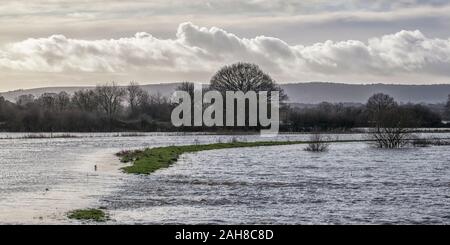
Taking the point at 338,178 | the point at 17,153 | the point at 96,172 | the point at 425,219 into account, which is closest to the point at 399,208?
the point at 425,219

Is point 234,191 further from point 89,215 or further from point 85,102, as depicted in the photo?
point 85,102

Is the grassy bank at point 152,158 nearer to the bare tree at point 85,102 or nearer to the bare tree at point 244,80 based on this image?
the bare tree at point 244,80

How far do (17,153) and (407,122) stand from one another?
144 ft

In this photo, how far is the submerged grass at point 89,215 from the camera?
2830cm

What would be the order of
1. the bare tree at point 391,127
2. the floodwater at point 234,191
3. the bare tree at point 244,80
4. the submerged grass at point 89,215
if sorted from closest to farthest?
the submerged grass at point 89,215 < the floodwater at point 234,191 < the bare tree at point 391,127 < the bare tree at point 244,80

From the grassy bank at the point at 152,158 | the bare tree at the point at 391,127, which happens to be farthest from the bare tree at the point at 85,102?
the bare tree at the point at 391,127

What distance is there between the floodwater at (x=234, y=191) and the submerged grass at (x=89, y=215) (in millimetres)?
439

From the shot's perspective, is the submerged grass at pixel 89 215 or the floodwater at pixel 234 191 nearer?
the submerged grass at pixel 89 215

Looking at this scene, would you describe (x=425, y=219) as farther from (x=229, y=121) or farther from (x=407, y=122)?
(x=229, y=121)

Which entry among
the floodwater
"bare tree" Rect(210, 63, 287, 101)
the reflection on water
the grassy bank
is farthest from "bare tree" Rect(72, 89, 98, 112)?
the reflection on water

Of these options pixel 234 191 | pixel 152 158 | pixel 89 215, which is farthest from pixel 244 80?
pixel 89 215

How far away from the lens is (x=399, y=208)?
32.3 m

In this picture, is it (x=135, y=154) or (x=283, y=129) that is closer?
(x=135, y=154)

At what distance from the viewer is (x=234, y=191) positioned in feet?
129
